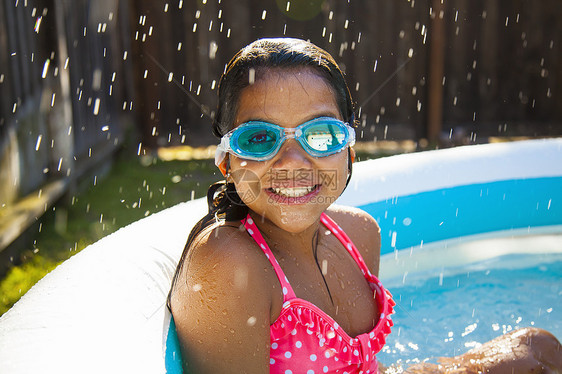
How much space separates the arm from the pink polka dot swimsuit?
10 cm

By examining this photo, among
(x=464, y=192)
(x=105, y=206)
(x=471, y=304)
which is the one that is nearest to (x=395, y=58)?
(x=464, y=192)

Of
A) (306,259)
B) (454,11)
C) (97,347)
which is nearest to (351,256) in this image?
(306,259)

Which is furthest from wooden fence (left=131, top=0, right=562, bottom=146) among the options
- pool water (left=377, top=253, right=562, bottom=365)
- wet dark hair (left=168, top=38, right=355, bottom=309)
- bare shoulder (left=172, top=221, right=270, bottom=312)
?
bare shoulder (left=172, top=221, right=270, bottom=312)

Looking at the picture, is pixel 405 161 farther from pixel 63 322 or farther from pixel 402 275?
pixel 63 322

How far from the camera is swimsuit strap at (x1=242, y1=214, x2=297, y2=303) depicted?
A: 164 centimetres

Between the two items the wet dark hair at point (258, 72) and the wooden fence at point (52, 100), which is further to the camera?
the wooden fence at point (52, 100)

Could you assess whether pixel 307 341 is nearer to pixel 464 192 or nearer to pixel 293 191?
pixel 293 191

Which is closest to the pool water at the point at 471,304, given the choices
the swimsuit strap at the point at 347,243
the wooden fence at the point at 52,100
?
the swimsuit strap at the point at 347,243

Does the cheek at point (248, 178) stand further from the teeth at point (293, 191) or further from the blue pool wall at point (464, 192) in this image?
the blue pool wall at point (464, 192)

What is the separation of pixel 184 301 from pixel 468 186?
3.00 meters

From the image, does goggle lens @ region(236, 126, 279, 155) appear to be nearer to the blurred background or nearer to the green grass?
the green grass

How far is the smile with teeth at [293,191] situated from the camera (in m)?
1.69

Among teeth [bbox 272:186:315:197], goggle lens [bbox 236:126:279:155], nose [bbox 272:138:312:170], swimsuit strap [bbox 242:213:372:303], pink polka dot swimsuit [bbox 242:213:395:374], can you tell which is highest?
goggle lens [bbox 236:126:279:155]

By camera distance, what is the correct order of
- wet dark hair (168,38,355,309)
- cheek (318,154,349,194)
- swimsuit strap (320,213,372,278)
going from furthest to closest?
swimsuit strap (320,213,372,278), cheek (318,154,349,194), wet dark hair (168,38,355,309)
